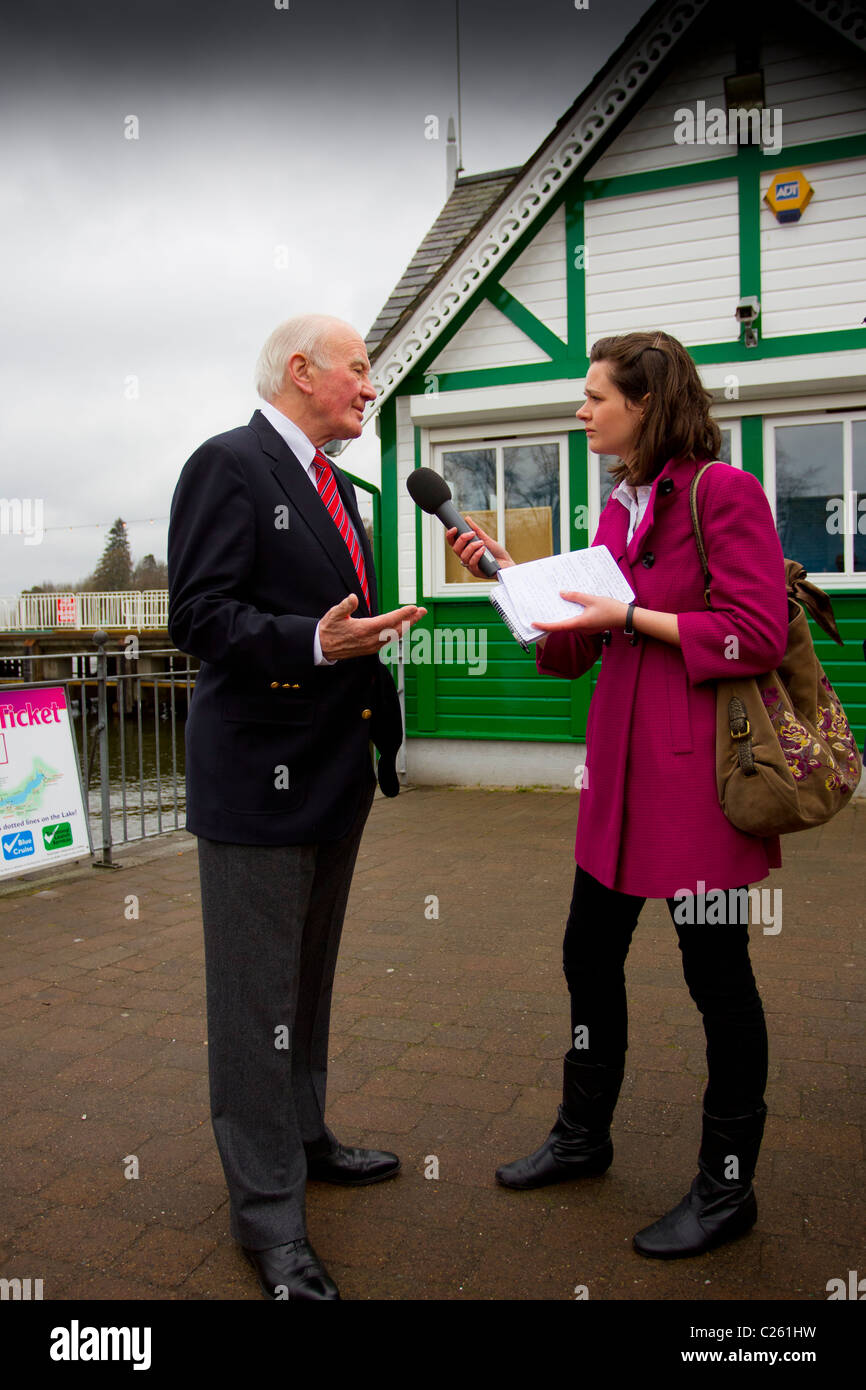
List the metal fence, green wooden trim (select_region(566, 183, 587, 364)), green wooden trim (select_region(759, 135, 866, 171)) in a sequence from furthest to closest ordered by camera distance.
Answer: green wooden trim (select_region(566, 183, 587, 364))
green wooden trim (select_region(759, 135, 866, 171))
the metal fence

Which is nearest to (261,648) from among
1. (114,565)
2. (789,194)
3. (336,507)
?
(336,507)

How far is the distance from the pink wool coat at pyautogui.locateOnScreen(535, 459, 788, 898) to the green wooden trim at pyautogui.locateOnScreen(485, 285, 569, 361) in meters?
7.18

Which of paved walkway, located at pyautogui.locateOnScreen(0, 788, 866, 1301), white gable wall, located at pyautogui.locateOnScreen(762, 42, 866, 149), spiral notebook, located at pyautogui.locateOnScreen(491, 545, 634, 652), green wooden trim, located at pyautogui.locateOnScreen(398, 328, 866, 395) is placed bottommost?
paved walkway, located at pyautogui.locateOnScreen(0, 788, 866, 1301)

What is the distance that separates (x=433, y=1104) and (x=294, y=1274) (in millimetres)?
1040

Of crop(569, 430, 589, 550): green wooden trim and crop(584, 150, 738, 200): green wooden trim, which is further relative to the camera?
crop(569, 430, 589, 550): green wooden trim

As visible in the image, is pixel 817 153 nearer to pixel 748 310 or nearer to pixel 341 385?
pixel 748 310

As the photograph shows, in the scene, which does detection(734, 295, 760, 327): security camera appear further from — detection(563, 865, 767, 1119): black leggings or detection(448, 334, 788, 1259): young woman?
detection(563, 865, 767, 1119): black leggings

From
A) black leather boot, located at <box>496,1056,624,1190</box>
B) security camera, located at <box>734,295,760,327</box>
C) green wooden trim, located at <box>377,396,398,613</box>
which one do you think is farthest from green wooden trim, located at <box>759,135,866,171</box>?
black leather boot, located at <box>496,1056,624,1190</box>

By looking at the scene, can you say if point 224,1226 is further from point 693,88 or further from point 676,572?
point 693,88

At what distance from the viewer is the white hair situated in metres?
2.45

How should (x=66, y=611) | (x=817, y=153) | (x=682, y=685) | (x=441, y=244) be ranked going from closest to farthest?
(x=682, y=685) → (x=817, y=153) → (x=441, y=244) → (x=66, y=611)

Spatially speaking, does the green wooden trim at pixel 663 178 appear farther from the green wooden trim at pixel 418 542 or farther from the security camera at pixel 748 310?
the green wooden trim at pixel 418 542

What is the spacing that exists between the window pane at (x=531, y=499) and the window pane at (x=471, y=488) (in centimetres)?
15

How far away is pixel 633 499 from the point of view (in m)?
2.65
